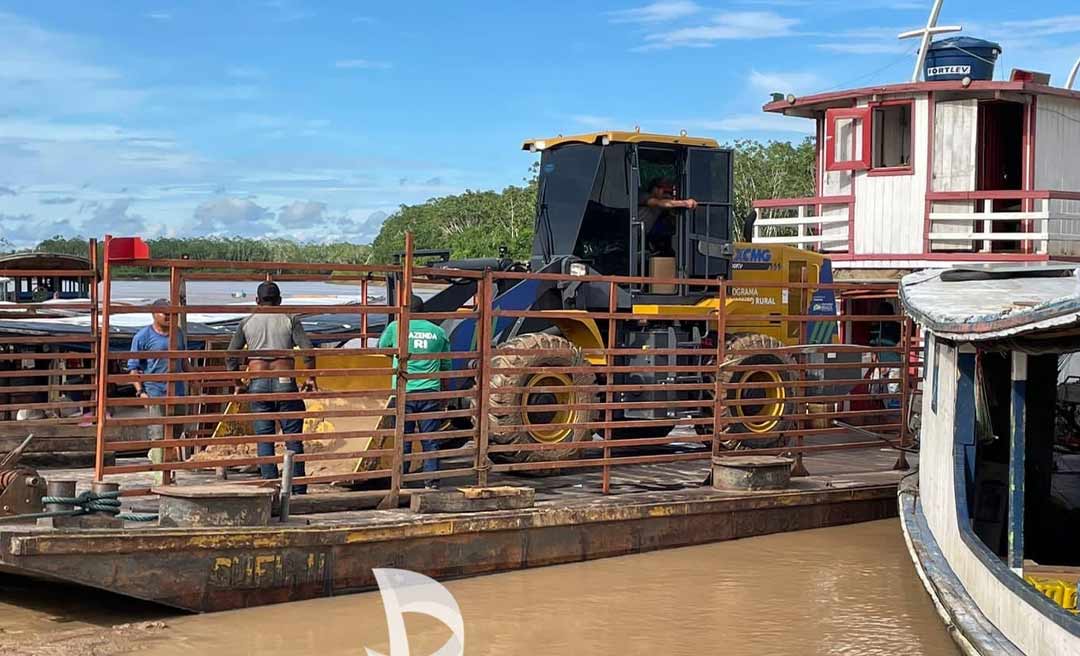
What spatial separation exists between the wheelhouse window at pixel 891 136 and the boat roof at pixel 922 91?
0.43 metres

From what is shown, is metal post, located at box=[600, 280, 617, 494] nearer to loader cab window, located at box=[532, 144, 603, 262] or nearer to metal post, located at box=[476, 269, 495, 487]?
metal post, located at box=[476, 269, 495, 487]

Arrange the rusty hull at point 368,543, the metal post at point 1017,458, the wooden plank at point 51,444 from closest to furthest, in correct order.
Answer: the metal post at point 1017,458, the rusty hull at point 368,543, the wooden plank at point 51,444

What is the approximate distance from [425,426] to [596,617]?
2.09m

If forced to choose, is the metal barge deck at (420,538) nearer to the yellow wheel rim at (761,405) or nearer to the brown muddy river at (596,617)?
the brown muddy river at (596,617)

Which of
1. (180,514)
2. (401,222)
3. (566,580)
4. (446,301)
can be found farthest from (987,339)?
(401,222)

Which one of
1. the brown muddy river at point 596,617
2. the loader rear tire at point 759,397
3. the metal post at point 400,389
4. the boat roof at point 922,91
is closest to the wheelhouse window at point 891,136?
the boat roof at point 922,91

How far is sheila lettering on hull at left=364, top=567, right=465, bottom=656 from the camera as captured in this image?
8445 millimetres

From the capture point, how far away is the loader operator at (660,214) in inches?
499

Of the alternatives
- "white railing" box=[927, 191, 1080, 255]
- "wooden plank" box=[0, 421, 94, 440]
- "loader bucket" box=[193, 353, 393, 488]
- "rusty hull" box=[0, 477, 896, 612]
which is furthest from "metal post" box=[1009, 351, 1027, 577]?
"white railing" box=[927, 191, 1080, 255]

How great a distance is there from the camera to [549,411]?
36.3ft

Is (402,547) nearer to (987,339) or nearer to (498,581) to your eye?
(498,581)

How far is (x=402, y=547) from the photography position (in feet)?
29.3

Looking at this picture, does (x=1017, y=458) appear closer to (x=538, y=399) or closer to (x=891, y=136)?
(x=538, y=399)

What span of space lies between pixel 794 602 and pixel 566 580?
5.58 ft
